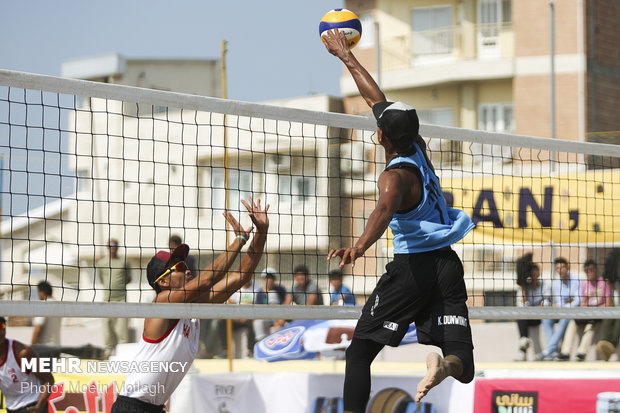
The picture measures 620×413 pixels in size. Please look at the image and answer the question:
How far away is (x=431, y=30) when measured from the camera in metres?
35.6

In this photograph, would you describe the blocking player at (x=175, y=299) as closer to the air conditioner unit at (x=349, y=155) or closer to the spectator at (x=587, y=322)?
the air conditioner unit at (x=349, y=155)

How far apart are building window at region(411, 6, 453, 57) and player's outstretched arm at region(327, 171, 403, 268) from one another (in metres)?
30.8

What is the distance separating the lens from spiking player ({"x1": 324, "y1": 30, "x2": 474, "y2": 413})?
5605 mm

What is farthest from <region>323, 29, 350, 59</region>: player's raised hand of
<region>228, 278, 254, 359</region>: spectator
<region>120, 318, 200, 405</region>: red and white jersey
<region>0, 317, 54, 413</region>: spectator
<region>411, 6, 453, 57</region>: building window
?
<region>411, 6, 453, 57</region>: building window

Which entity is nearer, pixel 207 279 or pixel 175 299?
pixel 175 299

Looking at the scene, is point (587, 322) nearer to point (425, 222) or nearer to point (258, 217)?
point (258, 217)

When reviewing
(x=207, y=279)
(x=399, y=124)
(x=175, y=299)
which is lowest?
(x=175, y=299)

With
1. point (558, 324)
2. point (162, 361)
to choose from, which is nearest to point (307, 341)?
point (558, 324)

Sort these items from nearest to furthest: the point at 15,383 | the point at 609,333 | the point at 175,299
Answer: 1. the point at 175,299
2. the point at 15,383
3. the point at 609,333

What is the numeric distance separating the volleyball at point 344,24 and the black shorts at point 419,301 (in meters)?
2.15

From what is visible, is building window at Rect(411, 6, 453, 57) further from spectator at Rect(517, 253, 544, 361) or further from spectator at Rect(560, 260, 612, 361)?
spectator at Rect(560, 260, 612, 361)

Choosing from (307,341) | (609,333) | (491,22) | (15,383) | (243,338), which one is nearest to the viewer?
(15,383)

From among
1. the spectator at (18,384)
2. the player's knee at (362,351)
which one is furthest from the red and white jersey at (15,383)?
the player's knee at (362,351)

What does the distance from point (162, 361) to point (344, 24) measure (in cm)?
284
